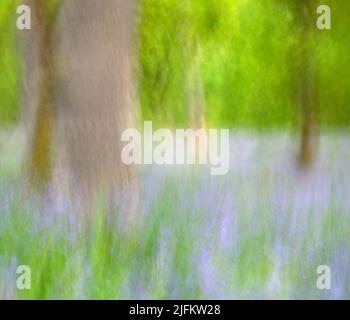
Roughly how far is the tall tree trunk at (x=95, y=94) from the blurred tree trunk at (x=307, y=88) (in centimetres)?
50

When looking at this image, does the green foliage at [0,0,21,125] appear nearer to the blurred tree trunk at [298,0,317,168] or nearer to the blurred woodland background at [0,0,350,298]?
the blurred woodland background at [0,0,350,298]

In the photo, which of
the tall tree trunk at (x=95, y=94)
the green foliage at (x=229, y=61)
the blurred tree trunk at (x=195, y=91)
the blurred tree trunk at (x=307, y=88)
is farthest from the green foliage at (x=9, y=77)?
the blurred tree trunk at (x=307, y=88)

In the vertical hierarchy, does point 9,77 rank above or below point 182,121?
above

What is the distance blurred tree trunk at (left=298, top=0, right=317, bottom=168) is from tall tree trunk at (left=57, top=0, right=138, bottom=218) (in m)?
0.50

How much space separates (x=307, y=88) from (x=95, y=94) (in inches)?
24.2

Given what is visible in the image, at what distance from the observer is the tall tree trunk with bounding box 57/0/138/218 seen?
2736 mm

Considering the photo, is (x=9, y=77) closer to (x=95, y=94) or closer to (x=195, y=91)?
(x=95, y=94)

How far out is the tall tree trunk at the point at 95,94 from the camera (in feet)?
8.98

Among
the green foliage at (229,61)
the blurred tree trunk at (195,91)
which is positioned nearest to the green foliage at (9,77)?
the green foliage at (229,61)

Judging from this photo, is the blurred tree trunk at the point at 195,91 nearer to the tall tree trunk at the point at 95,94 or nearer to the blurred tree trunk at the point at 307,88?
the tall tree trunk at the point at 95,94

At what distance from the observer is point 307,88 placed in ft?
9.15

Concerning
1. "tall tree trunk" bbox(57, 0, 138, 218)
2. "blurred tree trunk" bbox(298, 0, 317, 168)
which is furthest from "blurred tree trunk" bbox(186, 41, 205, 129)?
"blurred tree trunk" bbox(298, 0, 317, 168)

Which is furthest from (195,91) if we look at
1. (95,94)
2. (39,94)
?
(39,94)
